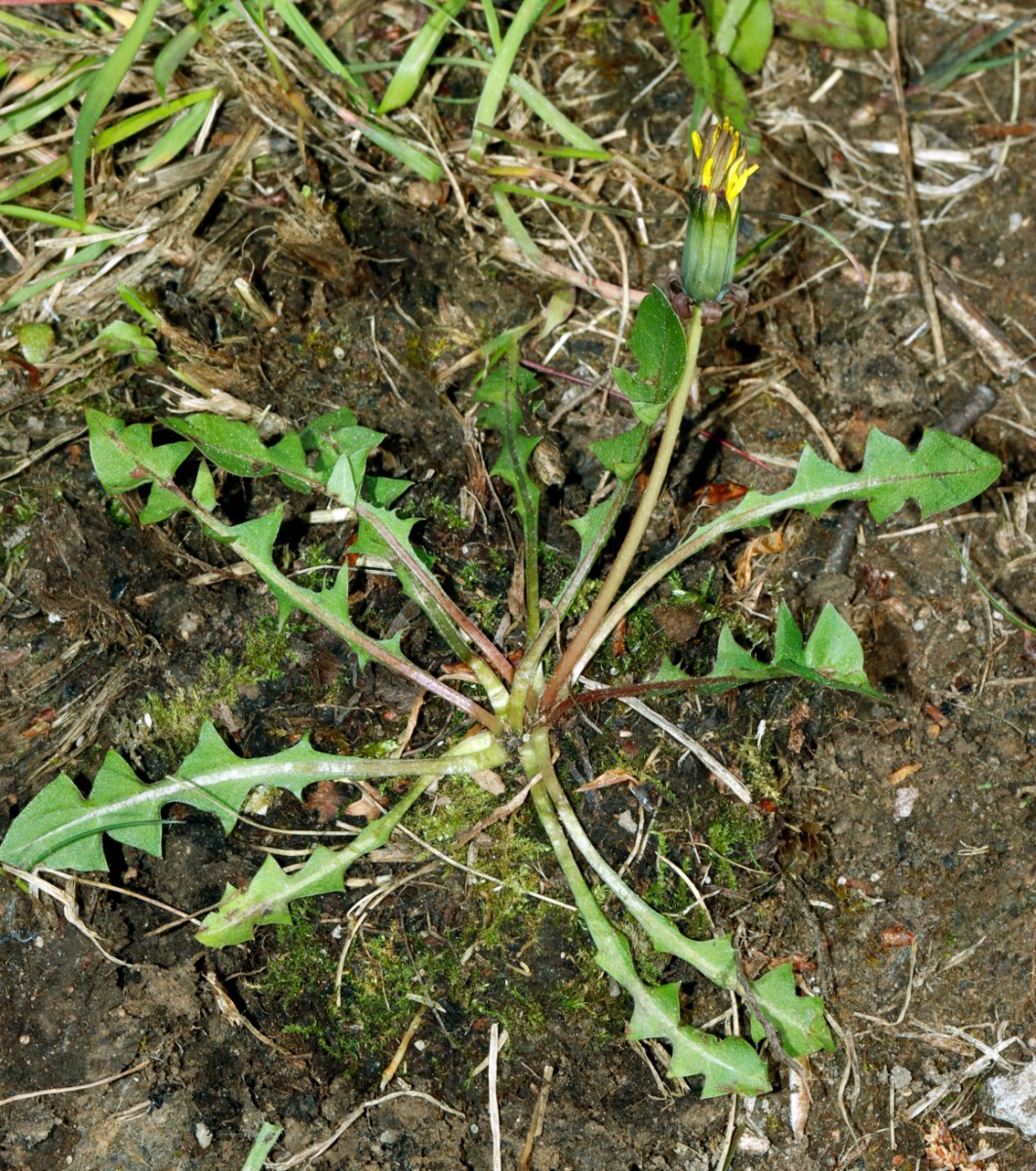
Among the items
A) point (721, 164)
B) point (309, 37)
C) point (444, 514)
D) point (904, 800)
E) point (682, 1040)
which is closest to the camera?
point (721, 164)

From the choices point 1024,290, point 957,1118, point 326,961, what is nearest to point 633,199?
point 1024,290

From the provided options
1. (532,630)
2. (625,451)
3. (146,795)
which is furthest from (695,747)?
(146,795)

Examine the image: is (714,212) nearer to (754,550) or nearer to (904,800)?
(754,550)

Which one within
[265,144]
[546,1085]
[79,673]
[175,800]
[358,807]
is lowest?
[546,1085]

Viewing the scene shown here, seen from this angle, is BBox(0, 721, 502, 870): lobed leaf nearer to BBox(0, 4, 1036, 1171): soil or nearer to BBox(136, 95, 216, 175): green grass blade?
BBox(0, 4, 1036, 1171): soil

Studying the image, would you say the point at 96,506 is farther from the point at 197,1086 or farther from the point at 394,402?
the point at 197,1086

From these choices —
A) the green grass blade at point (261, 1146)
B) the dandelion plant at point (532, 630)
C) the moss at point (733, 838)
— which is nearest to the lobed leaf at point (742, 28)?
the dandelion plant at point (532, 630)
